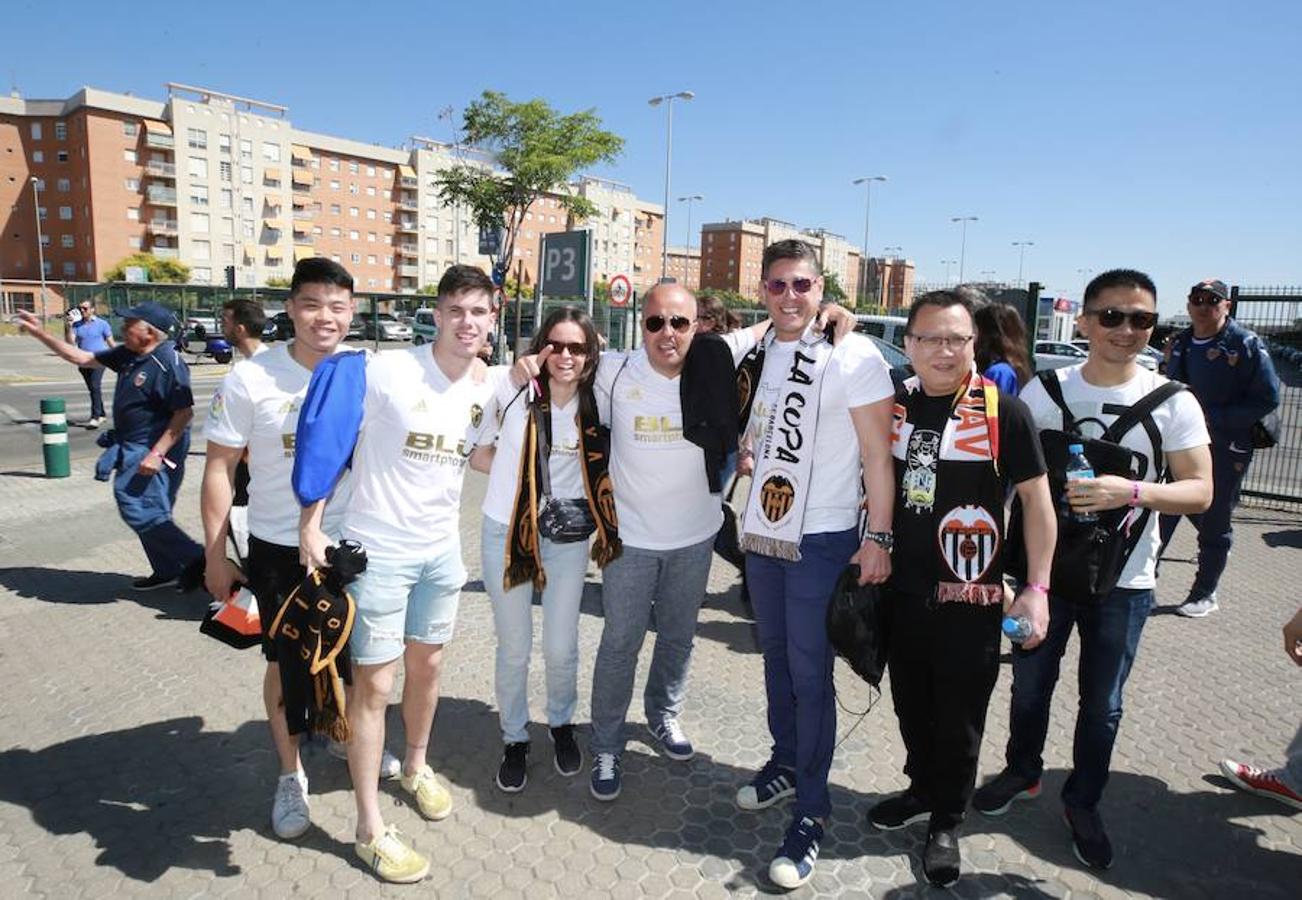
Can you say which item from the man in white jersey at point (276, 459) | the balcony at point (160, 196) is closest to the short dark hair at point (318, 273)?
the man in white jersey at point (276, 459)

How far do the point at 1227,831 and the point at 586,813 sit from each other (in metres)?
2.49

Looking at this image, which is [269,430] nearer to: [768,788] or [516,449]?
[516,449]

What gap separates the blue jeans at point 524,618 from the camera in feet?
10.0

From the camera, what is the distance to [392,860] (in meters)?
2.55

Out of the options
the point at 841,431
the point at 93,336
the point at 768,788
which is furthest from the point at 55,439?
the point at 841,431

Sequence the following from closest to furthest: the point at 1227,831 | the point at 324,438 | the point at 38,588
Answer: the point at 324,438
the point at 1227,831
the point at 38,588

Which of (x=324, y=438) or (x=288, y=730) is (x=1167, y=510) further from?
(x=288, y=730)

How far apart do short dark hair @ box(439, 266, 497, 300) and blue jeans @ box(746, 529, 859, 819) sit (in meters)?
1.40

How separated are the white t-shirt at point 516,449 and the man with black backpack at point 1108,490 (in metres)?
1.74

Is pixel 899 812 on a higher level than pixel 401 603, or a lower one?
lower

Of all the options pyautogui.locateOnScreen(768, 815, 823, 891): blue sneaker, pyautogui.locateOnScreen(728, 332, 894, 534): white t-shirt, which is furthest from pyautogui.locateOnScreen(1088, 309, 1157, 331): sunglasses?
pyautogui.locateOnScreen(768, 815, 823, 891): blue sneaker

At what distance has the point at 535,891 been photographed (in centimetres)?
253

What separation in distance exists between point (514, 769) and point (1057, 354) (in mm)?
25084

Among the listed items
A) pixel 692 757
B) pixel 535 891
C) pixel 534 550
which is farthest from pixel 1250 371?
pixel 535 891
